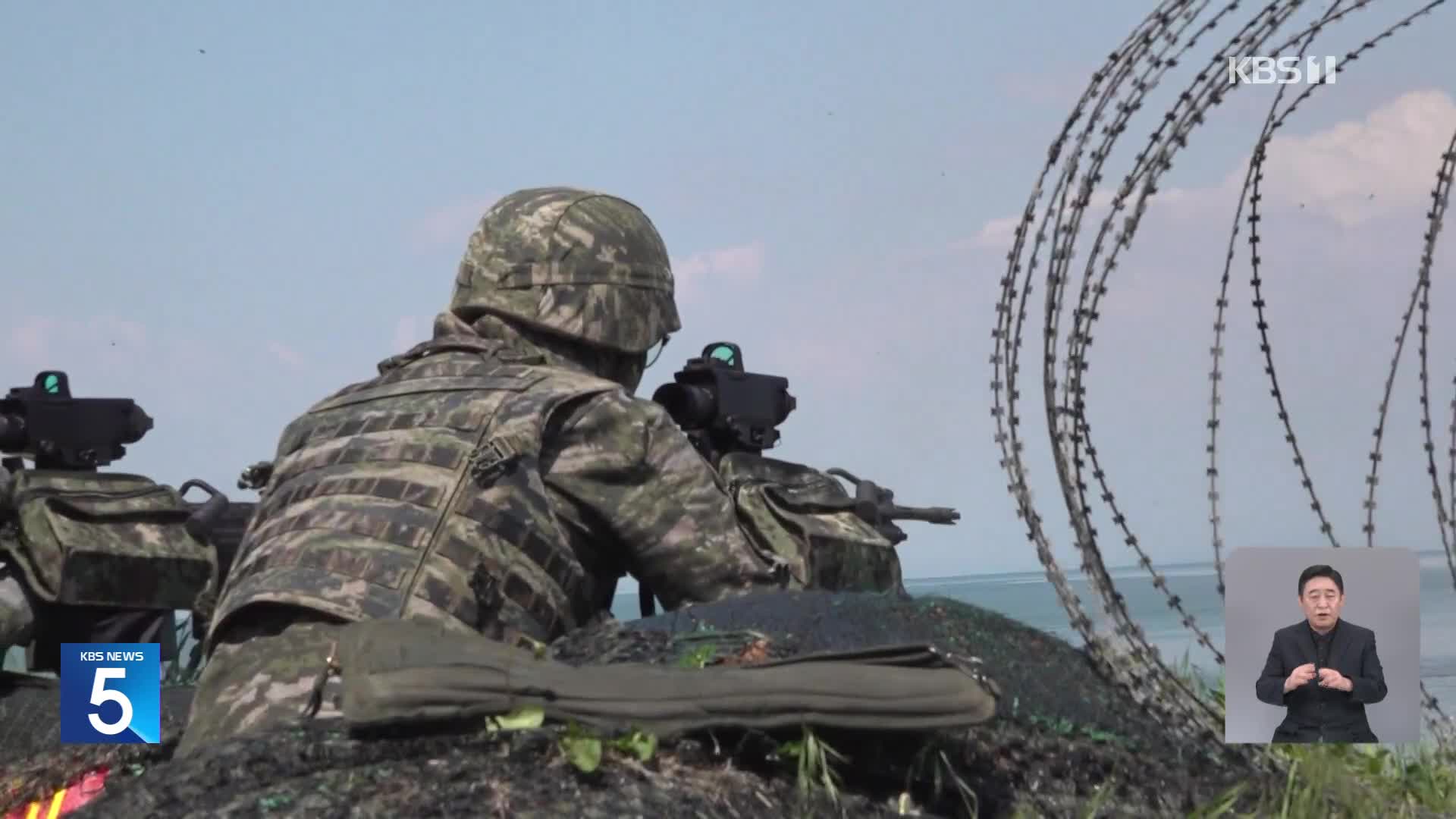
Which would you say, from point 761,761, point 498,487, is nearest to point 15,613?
point 498,487

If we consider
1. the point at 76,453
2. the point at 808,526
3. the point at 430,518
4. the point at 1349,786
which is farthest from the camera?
the point at 76,453

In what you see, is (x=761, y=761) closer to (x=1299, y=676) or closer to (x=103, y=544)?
(x=1299, y=676)

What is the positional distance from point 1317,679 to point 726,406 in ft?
8.93

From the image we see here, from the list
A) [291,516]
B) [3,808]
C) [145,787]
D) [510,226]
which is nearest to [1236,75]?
Result: [510,226]

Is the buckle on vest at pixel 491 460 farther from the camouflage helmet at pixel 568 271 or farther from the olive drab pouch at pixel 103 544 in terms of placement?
the olive drab pouch at pixel 103 544

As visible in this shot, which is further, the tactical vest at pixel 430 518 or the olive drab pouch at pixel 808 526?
the olive drab pouch at pixel 808 526

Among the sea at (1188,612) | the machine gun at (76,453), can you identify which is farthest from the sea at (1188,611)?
the machine gun at (76,453)

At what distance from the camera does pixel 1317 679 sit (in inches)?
146

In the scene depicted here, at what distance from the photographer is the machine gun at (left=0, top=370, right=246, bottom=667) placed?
26.0ft

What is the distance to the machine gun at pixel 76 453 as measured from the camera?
7.93 metres

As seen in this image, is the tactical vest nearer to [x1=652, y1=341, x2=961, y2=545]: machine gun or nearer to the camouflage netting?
the camouflage netting

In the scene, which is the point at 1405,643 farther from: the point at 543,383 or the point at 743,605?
the point at 543,383

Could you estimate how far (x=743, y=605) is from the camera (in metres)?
3.66

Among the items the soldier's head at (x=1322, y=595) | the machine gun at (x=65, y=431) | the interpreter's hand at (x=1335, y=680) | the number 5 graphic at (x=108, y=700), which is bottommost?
the number 5 graphic at (x=108, y=700)
